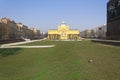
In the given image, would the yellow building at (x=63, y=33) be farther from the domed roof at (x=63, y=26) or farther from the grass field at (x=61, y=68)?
the grass field at (x=61, y=68)

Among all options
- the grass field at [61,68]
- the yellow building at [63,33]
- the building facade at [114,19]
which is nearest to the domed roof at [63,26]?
the yellow building at [63,33]

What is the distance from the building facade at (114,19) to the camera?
4522 centimetres

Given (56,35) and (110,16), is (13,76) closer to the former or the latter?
(110,16)

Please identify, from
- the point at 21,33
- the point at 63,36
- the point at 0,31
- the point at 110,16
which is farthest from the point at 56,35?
the point at 110,16

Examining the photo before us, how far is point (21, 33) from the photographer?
153000 millimetres

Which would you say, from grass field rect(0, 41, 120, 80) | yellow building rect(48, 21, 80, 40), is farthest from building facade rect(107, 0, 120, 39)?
yellow building rect(48, 21, 80, 40)

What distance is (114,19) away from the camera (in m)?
47.8

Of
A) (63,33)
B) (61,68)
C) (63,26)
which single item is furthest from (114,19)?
(63,26)

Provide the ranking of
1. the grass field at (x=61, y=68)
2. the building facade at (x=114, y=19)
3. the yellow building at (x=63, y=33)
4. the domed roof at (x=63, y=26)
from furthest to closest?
the domed roof at (x=63, y=26), the yellow building at (x=63, y=33), the building facade at (x=114, y=19), the grass field at (x=61, y=68)

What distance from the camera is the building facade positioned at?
45.2 metres

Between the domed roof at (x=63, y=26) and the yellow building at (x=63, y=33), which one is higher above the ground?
the domed roof at (x=63, y=26)

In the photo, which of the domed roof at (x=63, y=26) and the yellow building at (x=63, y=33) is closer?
the yellow building at (x=63, y=33)

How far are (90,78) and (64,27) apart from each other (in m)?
148

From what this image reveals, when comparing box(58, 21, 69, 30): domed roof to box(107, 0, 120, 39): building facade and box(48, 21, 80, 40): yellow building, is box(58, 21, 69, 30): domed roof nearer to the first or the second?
box(48, 21, 80, 40): yellow building
